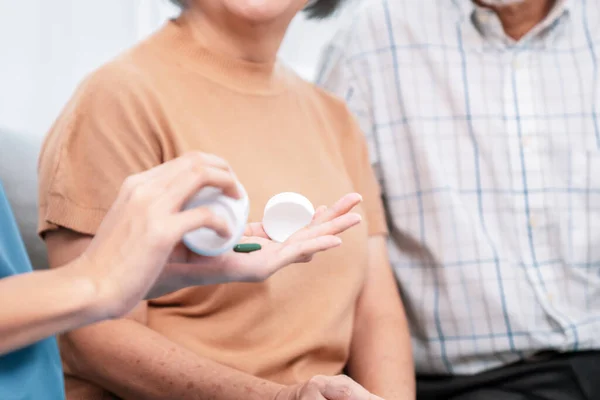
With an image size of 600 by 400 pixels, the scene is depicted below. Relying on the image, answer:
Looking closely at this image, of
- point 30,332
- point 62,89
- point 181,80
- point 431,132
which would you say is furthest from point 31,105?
point 30,332

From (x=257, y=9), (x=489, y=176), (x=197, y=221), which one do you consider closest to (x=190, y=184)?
(x=197, y=221)

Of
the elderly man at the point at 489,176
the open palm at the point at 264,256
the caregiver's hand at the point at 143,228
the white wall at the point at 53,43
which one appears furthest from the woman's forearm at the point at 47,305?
the white wall at the point at 53,43

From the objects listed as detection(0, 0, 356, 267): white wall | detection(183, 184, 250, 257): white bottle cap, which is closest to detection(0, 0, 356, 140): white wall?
detection(0, 0, 356, 267): white wall

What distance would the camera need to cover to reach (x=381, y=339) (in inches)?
46.6

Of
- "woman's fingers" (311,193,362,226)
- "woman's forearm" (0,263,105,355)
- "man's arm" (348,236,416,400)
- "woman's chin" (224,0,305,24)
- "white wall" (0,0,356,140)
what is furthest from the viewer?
"white wall" (0,0,356,140)

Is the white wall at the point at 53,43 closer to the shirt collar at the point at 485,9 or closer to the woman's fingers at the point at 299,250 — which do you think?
the shirt collar at the point at 485,9

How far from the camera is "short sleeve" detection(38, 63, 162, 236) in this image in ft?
3.09

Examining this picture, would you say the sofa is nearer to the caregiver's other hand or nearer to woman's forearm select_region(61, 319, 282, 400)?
woman's forearm select_region(61, 319, 282, 400)

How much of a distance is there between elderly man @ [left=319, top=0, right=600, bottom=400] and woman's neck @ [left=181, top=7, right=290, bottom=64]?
1.05ft

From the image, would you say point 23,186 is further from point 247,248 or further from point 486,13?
point 486,13

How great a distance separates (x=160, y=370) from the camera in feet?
3.05

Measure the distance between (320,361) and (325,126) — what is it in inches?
14.6

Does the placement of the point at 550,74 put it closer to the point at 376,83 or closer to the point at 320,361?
the point at 376,83

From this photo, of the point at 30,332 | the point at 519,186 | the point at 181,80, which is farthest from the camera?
the point at 519,186
